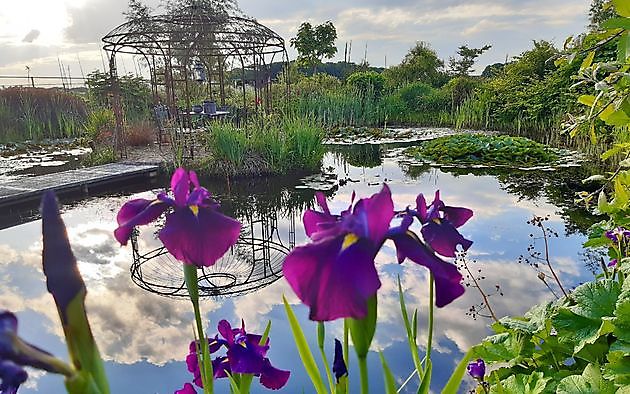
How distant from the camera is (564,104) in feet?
31.1

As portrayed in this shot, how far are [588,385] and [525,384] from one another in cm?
16

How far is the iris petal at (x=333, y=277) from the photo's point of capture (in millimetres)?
417

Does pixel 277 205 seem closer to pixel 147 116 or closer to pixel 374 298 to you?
pixel 374 298

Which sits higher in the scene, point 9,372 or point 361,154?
point 9,372

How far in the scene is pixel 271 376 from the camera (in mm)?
815

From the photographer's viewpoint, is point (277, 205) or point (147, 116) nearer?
point (277, 205)

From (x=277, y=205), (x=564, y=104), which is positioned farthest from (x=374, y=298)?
(x=564, y=104)

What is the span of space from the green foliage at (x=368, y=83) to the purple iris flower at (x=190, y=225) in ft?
46.7

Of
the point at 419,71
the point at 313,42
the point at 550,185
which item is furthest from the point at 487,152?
the point at 313,42

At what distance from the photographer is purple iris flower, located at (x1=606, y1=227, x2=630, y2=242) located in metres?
1.57

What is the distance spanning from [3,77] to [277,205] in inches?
569

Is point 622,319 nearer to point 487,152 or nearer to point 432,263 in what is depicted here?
point 432,263

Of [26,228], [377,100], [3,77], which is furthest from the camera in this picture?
[3,77]

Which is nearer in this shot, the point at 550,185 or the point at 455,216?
the point at 455,216
